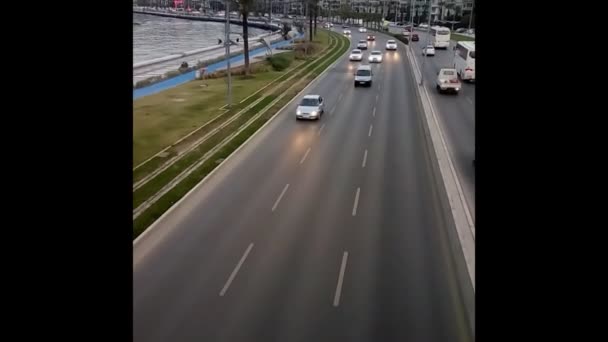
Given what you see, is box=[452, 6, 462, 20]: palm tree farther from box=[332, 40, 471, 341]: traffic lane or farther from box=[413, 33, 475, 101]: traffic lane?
box=[332, 40, 471, 341]: traffic lane

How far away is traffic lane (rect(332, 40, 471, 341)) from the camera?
986cm

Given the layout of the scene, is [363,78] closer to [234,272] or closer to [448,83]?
[448,83]

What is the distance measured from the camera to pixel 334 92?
36.1 m

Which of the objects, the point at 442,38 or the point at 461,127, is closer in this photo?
the point at 461,127

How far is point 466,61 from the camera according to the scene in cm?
4053

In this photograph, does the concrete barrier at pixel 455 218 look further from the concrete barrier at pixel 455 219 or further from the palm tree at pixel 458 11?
the palm tree at pixel 458 11

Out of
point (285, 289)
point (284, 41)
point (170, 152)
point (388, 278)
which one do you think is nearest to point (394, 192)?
point (388, 278)

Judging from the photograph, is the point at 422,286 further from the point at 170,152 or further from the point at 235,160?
the point at 170,152

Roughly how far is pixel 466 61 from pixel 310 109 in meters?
18.7

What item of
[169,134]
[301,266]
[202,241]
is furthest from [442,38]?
[301,266]

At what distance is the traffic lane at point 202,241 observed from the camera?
412 inches

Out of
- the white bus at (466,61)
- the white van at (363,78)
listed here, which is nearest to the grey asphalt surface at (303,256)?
the white van at (363,78)

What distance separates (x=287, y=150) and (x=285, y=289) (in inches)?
444

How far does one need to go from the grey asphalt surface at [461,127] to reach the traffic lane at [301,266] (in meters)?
3.74
